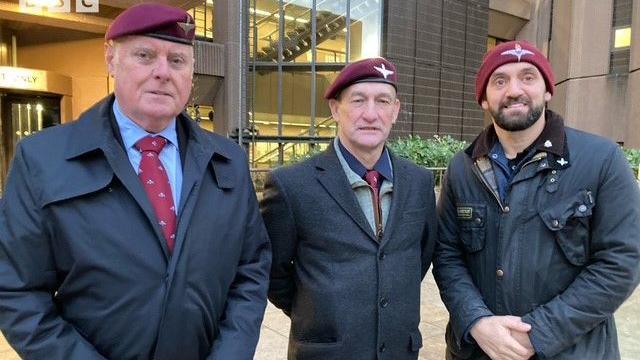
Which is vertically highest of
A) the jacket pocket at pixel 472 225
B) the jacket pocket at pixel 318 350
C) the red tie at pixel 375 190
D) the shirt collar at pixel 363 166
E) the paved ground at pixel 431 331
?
the shirt collar at pixel 363 166

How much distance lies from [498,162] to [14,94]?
16807 millimetres

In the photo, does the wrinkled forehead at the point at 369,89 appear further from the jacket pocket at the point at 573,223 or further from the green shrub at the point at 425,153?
the green shrub at the point at 425,153

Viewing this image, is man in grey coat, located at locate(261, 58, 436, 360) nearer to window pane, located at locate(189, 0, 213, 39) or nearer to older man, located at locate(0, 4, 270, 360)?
older man, located at locate(0, 4, 270, 360)

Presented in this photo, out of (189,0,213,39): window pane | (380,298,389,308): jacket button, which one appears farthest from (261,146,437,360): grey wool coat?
(189,0,213,39): window pane

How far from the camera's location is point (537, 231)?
2.22 meters

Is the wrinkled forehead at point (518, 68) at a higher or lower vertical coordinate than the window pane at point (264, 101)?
lower

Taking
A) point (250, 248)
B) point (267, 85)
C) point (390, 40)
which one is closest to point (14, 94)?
point (267, 85)

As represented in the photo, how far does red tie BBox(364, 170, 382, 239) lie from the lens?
237 cm

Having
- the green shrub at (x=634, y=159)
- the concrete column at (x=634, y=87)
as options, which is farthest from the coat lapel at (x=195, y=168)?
the concrete column at (x=634, y=87)

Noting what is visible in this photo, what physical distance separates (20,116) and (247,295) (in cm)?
1659

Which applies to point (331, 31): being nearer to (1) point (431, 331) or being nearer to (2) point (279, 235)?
(1) point (431, 331)

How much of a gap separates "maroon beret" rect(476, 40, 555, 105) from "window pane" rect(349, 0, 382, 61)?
1614 cm

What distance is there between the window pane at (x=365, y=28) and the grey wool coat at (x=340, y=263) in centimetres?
1628

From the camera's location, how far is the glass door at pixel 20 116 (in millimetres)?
15211
